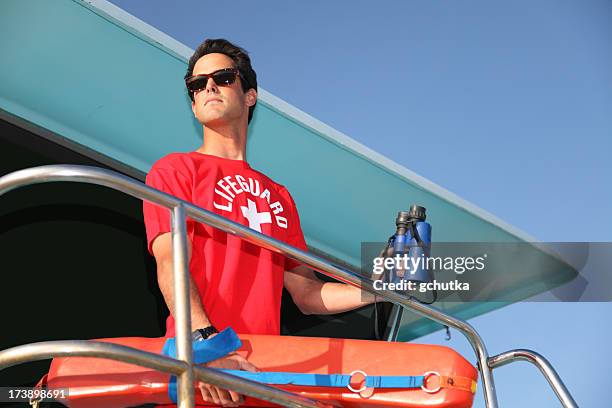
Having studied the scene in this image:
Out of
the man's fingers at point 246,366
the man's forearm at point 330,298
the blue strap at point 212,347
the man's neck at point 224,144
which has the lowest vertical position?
the man's fingers at point 246,366

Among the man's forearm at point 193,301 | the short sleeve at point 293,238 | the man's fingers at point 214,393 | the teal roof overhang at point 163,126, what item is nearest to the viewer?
the man's fingers at point 214,393

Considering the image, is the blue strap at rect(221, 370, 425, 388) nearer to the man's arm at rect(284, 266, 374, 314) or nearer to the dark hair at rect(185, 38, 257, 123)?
the man's arm at rect(284, 266, 374, 314)

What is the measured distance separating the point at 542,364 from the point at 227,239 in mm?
1027

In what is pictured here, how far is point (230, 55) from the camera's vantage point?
10.5 feet

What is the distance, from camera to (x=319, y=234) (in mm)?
4789

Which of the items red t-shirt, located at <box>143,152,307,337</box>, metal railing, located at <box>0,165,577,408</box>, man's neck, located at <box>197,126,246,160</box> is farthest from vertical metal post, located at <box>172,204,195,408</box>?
man's neck, located at <box>197,126,246,160</box>

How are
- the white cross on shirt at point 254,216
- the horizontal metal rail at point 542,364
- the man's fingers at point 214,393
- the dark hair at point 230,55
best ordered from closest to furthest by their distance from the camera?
the man's fingers at point 214,393 → the horizontal metal rail at point 542,364 → the white cross on shirt at point 254,216 → the dark hair at point 230,55

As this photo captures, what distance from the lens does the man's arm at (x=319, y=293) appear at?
2846mm

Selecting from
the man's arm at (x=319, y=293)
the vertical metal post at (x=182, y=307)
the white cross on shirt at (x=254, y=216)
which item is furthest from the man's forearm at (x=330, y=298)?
the vertical metal post at (x=182, y=307)

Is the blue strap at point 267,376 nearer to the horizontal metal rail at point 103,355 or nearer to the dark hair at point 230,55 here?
the horizontal metal rail at point 103,355

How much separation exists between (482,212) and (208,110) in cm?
239

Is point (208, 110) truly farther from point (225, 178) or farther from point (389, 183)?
point (389, 183)

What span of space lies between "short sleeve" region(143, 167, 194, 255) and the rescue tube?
41cm

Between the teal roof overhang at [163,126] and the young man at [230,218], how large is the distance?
0.74 metres
